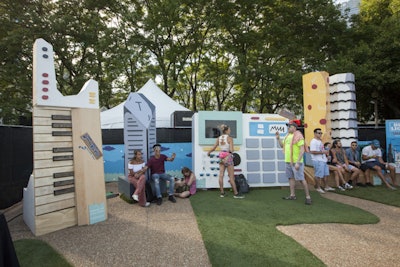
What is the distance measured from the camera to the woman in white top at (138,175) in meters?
6.04

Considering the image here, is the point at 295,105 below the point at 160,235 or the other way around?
the other way around

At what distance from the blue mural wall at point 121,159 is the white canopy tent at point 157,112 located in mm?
2100

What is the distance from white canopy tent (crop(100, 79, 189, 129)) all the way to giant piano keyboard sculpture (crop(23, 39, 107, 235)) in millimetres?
6511

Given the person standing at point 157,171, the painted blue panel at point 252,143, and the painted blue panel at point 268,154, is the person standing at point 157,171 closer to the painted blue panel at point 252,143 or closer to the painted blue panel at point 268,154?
the painted blue panel at point 252,143

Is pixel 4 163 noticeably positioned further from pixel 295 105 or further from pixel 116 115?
pixel 295 105

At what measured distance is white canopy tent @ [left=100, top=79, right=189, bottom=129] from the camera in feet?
38.5

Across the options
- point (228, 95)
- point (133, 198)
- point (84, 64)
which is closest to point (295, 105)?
point (228, 95)

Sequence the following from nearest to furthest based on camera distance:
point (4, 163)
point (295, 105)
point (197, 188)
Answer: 1. point (4, 163)
2. point (197, 188)
3. point (295, 105)

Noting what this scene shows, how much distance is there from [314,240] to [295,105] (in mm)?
17808

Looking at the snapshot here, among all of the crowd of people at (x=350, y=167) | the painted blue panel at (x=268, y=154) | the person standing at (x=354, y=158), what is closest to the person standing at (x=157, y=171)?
the painted blue panel at (x=268, y=154)

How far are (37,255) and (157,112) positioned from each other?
934 centimetres

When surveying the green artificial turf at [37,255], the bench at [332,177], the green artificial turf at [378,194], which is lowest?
the green artificial turf at [378,194]

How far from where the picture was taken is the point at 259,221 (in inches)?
187

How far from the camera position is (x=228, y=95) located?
2150cm
